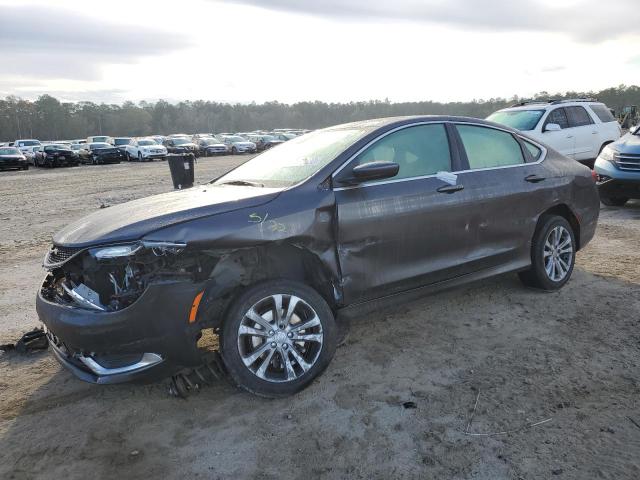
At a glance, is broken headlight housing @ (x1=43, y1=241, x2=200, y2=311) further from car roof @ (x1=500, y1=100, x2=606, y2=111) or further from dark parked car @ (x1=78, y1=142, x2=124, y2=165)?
dark parked car @ (x1=78, y1=142, x2=124, y2=165)

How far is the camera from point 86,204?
1328cm

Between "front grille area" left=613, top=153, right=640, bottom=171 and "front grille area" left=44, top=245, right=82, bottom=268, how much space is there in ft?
29.6

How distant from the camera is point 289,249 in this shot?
365cm

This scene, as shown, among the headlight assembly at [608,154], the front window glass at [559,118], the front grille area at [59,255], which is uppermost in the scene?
the front window glass at [559,118]

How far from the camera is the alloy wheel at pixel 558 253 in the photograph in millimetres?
5086

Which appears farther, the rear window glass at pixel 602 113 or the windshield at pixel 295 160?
the rear window glass at pixel 602 113

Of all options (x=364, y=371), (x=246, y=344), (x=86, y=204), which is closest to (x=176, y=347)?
(x=246, y=344)

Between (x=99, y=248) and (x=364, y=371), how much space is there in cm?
195

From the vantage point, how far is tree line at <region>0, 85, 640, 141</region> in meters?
87.9

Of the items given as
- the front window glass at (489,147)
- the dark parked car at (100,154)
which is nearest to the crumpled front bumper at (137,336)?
the front window glass at (489,147)

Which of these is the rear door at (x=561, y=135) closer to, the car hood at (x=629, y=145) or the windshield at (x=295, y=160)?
the car hood at (x=629, y=145)

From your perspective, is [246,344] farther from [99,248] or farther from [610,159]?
[610,159]

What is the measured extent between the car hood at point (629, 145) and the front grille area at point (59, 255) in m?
9.06

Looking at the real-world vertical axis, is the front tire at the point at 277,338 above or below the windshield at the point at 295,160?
below
